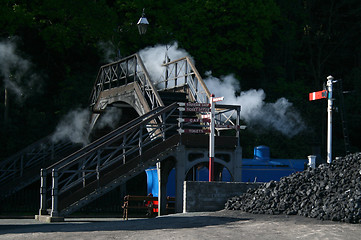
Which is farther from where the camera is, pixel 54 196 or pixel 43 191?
pixel 43 191

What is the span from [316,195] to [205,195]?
451cm

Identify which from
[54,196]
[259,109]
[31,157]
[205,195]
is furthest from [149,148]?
[31,157]

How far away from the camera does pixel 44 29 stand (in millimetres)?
44750

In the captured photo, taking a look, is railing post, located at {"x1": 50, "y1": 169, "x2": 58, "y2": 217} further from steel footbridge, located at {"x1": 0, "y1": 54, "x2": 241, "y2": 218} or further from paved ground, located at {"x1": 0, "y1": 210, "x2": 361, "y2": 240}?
paved ground, located at {"x1": 0, "y1": 210, "x2": 361, "y2": 240}

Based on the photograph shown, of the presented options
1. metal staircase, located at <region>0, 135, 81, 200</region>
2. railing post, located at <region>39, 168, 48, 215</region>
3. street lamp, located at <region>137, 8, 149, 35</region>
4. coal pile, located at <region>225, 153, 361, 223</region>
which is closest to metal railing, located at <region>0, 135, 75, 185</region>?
metal staircase, located at <region>0, 135, 81, 200</region>

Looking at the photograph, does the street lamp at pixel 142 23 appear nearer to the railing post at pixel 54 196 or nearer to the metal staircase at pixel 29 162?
the metal staircase at pixel 29 162

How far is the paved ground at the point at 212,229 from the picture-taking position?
54.6 ft

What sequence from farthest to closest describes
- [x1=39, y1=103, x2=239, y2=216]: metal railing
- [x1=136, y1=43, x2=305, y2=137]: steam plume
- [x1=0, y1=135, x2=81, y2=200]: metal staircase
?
1. [x1=136, y1=43, x2=305, y2=137]: steam plume
2. [x1=0, y1=135, x2=81, y2=200]: metal staircase
3. [x1=39, y1=103, x2=239, y2=216]: metal railing

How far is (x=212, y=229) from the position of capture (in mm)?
17812

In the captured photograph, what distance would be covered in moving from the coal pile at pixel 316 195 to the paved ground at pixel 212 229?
0.41 metres

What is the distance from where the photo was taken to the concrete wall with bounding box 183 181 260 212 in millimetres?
23109

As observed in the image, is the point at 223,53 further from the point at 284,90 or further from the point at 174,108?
the point at 174,108

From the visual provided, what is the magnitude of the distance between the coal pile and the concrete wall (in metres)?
0.37

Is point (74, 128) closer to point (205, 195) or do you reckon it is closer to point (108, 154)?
point (108, 154)
